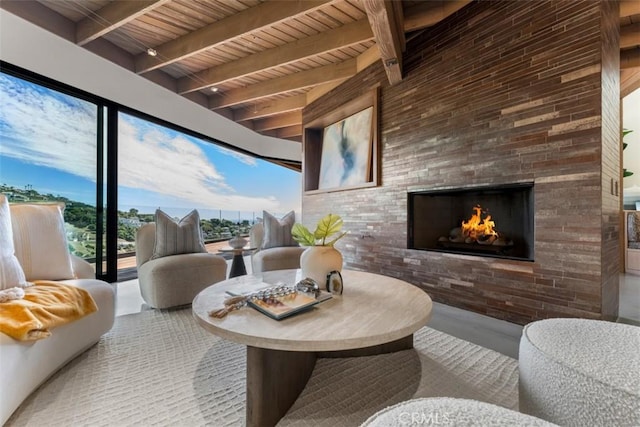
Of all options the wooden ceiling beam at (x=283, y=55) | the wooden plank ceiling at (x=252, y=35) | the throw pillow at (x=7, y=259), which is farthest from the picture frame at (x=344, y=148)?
the throw pillow at (x=7, y=259)

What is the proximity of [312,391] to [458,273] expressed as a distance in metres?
1.73

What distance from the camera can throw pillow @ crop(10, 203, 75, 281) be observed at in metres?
1.65

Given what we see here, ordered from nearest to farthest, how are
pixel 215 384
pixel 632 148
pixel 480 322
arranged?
1. pixel 215 384
2. pixel 480 322
3. pixel 632 148

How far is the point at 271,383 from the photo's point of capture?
1.13 m

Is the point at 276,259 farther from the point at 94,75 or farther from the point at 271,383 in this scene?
the point at 94,75

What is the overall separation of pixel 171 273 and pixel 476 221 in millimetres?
2884

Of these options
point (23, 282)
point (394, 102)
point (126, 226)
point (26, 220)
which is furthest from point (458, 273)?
point (126, 226)

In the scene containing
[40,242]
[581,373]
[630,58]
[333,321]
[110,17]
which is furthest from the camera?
[630,58]

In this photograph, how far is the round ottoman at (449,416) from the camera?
1.69 ft

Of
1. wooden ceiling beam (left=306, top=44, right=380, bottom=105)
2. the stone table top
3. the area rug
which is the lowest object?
the area rug

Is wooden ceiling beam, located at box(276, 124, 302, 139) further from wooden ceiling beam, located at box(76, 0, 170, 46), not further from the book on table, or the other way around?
the book on table

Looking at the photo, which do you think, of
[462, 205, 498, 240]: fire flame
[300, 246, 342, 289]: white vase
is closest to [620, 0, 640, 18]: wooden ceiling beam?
[462, 205, 498, 240]: fire flame

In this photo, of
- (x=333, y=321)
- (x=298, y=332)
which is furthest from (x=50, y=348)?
(x=333, y=321)

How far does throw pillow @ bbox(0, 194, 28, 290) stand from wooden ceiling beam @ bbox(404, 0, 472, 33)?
3.44 meters
